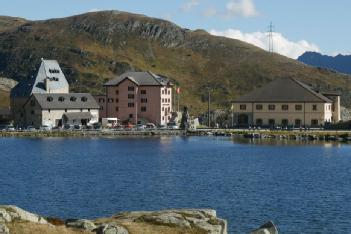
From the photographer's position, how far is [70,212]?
61438 millimetres

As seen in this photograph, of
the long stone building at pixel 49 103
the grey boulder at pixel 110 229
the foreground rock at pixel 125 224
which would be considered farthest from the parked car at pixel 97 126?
the grey boulder at pixel 110 229

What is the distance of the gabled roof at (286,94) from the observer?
173500mm

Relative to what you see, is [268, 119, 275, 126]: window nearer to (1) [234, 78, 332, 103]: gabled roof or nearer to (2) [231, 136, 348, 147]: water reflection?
(1) [234, 78, 332, 103]: gabled roof

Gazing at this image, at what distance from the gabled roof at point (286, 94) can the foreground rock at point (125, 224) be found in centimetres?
13101

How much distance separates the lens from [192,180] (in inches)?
3319

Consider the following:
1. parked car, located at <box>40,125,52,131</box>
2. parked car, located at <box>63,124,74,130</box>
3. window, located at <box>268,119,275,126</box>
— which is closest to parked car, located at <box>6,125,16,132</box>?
parked car, located at <box>40,125,52,131</box>

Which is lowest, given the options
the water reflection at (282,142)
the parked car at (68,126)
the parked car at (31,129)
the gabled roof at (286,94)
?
the water reflection at (282,142)

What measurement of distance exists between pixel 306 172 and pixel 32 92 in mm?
104084

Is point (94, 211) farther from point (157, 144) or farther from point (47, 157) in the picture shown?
point (157, 144)

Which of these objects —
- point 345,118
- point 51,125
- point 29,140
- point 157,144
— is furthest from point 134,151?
point 345,118

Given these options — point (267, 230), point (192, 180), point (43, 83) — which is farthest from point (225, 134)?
point (267, 230)

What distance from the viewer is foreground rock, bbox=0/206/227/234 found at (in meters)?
40.3

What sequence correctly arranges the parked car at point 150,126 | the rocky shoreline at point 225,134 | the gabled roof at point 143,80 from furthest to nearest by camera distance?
the gabled roof at point 143,80 → the parked car at point 150,126 → the rocky shoreline at point 225,134

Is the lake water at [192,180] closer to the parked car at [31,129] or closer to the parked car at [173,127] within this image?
the parked car at [31,129]
